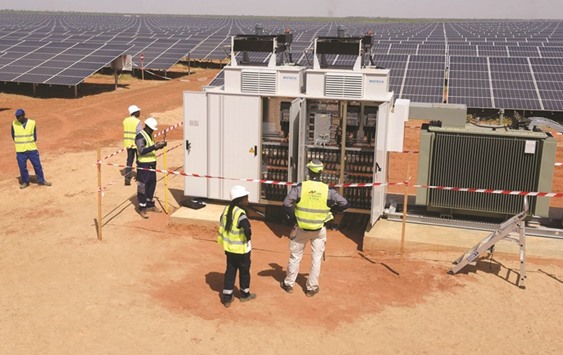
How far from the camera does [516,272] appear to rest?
336 inches

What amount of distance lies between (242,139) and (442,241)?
370 centimetres

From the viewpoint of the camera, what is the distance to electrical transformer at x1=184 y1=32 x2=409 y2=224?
969cm

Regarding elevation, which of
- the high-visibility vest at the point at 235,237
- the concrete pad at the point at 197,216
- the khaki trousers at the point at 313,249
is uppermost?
the high-visibility vest at the point at 235,237

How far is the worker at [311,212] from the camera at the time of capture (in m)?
7.35

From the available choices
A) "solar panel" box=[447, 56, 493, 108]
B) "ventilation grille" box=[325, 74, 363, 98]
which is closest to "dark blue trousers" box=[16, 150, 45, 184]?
"ventilation grille" box=[325, 74, 363, 98]

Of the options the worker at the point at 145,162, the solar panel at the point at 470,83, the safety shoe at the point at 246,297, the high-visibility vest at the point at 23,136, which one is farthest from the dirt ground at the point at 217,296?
the solar panel at the point at 470,83

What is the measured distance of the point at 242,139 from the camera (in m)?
10.2

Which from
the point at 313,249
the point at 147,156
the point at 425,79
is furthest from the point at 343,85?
the point at 425,79

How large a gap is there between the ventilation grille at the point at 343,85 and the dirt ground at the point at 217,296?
2375 mm

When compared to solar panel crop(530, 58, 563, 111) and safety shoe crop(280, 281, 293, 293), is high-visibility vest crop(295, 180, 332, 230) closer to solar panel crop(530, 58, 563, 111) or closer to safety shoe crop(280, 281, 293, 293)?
safety shoe crop(280, 281, 293, 293)

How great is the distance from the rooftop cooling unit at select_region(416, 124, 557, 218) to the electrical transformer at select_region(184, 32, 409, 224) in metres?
0.68

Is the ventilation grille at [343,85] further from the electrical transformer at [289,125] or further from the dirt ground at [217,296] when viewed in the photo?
the dirt ground at [217,296]

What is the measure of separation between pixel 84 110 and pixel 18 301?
16.6 m

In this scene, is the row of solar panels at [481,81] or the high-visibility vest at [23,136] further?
the row of solar panels at [481,81]
